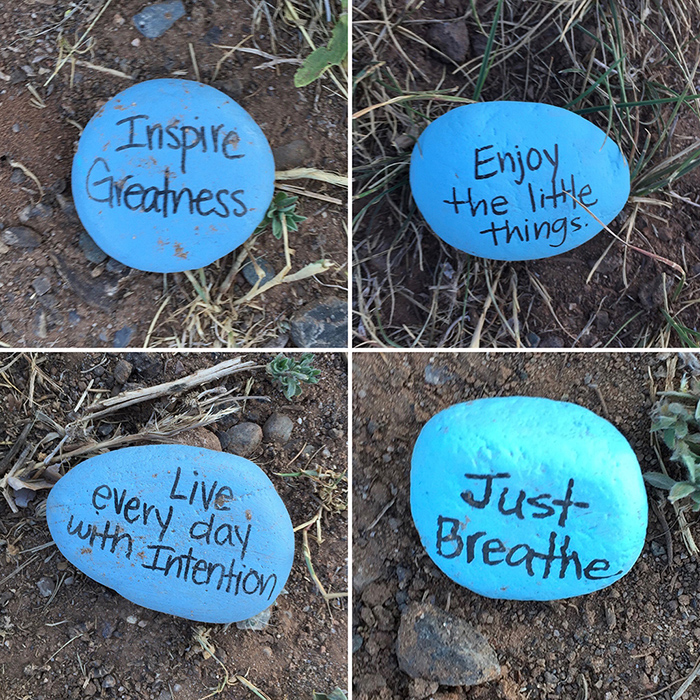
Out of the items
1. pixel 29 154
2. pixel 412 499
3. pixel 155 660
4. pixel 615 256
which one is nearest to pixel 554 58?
pixel 615 256

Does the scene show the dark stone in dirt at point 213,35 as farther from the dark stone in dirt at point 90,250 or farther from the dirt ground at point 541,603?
the dirt ground at point 541,603

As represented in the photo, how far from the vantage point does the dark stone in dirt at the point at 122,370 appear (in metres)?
1.36

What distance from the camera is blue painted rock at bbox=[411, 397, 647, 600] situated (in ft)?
3.87

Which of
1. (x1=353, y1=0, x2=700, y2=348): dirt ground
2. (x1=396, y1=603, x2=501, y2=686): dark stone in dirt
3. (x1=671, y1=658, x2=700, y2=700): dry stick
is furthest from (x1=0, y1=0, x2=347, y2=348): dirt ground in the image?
(x1=671, y1=658, x2=700, y2=700): dry stick

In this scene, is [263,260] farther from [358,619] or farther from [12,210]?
[358,619]

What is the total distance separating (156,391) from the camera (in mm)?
1352

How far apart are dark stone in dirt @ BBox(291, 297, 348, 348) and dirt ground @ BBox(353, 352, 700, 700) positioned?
18 cm

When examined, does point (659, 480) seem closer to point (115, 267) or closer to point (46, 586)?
point (115, 267)

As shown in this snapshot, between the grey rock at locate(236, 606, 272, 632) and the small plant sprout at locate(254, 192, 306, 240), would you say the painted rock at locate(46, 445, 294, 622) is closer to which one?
the grey rock at locate(236, 606, 272, 632)

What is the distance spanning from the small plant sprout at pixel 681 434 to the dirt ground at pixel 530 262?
12cm

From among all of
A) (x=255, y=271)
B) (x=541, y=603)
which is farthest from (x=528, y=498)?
(x=255, y=271)

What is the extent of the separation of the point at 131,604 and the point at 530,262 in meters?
1.14

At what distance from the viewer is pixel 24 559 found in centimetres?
137

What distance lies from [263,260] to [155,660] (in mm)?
889
